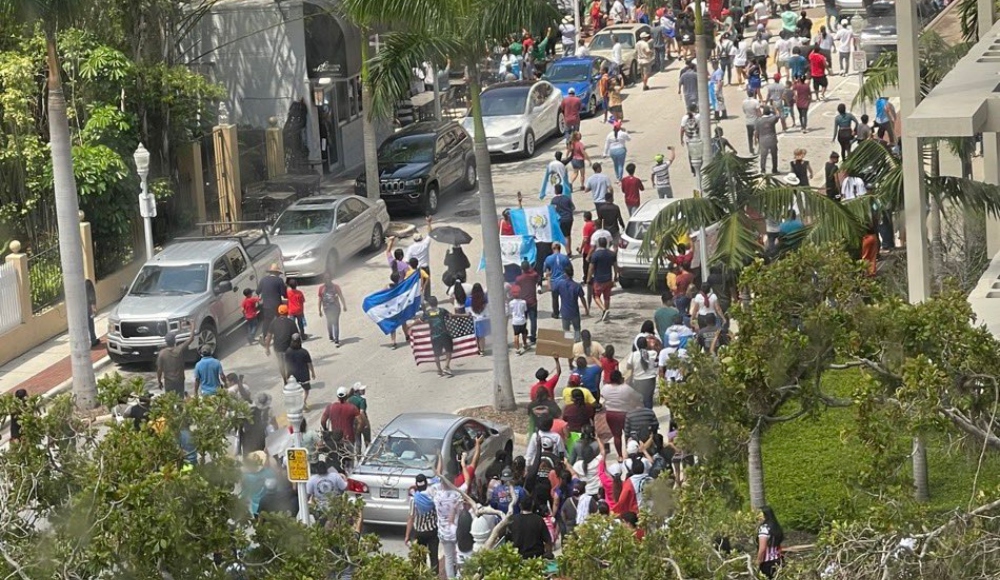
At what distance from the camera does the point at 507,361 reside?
2308cm

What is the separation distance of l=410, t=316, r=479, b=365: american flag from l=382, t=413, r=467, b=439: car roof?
429 centimetres

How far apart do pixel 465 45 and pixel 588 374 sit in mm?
4496

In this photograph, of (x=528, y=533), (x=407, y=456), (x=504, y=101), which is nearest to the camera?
(x=528, y=533)

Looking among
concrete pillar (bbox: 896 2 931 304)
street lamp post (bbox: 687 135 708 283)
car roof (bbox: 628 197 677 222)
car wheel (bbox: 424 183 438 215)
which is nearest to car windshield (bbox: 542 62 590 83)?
street lamp post (bbox: 687 135 708 283)

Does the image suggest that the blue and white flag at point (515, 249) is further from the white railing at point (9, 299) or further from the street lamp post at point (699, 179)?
the white railing at point (9, 299)

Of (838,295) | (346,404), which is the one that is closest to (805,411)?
(838,295)

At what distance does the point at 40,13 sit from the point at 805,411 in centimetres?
1309

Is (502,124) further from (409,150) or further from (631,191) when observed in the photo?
(631,191)

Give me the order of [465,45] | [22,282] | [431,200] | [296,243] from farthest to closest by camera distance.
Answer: [431,200], [296,243], [22,282], [465,45]

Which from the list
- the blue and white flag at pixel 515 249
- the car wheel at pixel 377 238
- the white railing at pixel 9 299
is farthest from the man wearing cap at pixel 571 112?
the white railing at pixel 9 299

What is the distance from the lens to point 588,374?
2131 centimetres

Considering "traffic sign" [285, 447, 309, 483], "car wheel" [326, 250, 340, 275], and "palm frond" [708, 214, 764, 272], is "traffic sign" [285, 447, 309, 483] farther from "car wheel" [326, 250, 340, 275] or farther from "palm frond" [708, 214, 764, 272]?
"car wheel" [326, 250, 340, 275]

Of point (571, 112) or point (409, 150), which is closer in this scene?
point (409, 150)

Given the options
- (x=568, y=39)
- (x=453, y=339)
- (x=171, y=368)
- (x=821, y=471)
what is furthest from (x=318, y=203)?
(x=568, y=39)
